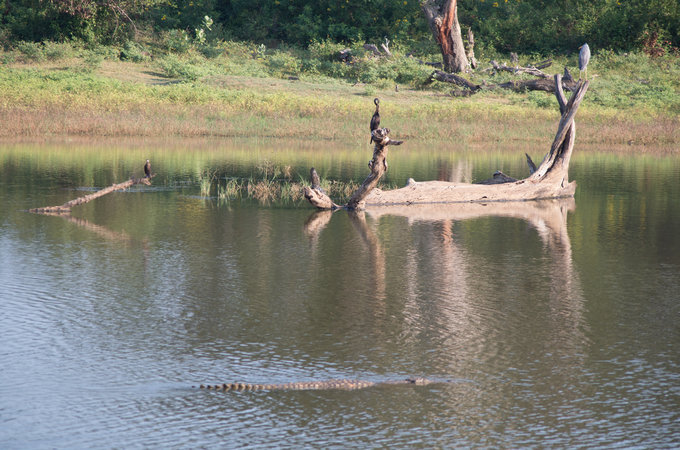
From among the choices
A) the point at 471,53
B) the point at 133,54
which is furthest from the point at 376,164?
the point at 471,53

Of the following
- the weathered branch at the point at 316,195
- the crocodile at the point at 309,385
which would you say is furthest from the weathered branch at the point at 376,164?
the crocodile at the point at 309,385

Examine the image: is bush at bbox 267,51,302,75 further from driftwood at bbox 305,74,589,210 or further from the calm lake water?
the calm lake water

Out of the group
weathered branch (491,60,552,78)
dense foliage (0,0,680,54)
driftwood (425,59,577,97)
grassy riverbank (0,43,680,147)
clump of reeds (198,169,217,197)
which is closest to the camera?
clump of reeds (198,169,217,197)

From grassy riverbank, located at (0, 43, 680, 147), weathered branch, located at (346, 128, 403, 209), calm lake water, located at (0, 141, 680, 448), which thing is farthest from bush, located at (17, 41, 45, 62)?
weathered branch, located at (346, 128, 403, 209)

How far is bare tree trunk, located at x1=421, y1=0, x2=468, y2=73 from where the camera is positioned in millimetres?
48469

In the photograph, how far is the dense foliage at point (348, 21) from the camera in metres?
50.8

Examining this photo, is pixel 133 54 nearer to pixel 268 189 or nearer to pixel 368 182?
pixel 268 189

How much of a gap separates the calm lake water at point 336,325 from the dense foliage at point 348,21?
110 feet

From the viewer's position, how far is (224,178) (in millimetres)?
24469

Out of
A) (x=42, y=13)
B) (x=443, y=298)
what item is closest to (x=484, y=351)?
(x=443, y=298)

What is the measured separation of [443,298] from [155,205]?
1005cm

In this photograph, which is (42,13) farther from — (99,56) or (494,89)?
(494,89)

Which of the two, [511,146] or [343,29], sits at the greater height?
[343,29]

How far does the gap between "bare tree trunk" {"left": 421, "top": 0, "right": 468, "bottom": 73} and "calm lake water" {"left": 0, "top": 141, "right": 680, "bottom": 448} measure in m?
30.1
